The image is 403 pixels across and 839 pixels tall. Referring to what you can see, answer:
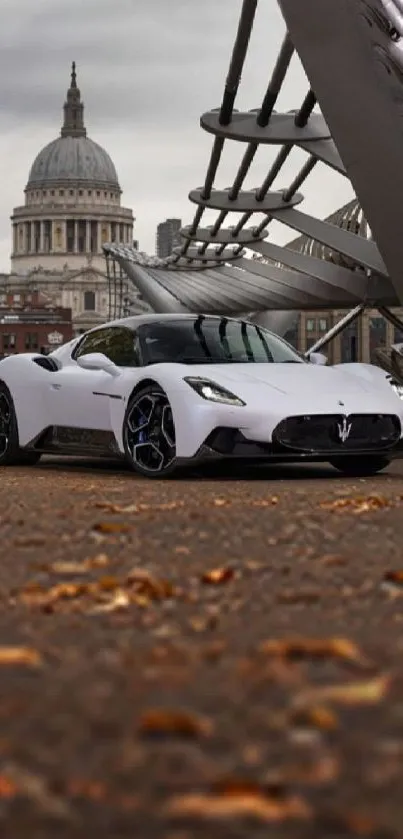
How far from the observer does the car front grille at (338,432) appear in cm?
1010

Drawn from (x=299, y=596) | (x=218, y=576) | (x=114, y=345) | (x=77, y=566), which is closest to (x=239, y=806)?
(x=299, y=596)

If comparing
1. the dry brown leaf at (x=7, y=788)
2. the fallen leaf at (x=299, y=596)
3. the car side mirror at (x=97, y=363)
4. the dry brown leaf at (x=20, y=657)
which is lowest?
the fallen leaf at (x=299, y=596)

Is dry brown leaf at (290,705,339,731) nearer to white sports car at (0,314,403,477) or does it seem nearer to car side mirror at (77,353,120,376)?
white sports car at (0,314,403,477)

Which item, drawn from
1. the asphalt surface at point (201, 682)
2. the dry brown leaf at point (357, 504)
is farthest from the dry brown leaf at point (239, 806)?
the dry brown leaf at point (357, 504)

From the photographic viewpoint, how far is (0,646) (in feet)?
10.9

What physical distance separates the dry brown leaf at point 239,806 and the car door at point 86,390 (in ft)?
29.0

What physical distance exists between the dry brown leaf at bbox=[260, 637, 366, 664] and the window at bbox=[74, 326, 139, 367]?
802cm

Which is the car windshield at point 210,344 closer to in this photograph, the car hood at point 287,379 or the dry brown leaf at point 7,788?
the car hood at point 287,379

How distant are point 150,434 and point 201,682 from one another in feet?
25.1

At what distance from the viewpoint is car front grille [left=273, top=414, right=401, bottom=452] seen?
10.1m

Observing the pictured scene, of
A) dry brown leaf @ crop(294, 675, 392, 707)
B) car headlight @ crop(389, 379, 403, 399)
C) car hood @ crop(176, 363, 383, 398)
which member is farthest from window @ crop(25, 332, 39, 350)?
dry brown leaf @ crop(294, 675, 392, 707)

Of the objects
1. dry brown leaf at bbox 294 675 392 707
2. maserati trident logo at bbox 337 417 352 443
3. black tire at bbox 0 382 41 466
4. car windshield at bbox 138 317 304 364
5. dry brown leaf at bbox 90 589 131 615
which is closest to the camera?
dry brown leaf at bbox 294 675 392 707

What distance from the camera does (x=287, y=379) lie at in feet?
34.7

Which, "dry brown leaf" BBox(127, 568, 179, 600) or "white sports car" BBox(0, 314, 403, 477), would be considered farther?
"white sports car" BBox(0, 314, 403, 477)
